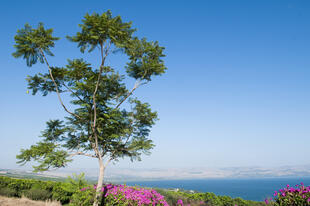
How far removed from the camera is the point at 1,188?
1355 centimetres

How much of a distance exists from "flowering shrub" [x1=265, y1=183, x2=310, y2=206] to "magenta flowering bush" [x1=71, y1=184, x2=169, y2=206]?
493 cm

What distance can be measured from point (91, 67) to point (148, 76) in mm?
3617

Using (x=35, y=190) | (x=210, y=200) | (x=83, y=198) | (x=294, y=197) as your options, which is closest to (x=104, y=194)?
(x=83, y=198)

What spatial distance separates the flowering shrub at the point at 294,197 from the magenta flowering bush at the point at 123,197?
493 cm

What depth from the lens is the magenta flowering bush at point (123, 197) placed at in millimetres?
8152

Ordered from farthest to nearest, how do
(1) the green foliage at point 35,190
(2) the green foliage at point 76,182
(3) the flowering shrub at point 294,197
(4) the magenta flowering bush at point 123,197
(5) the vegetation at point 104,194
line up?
(1) the green foliage at point 35,190 → (2) the green foliage at point 76,182 → (5) the vegetation at point 104,194 → (4) the magenta flowering bush at point 123,197 → (3) the flowering shrub at point 294,197

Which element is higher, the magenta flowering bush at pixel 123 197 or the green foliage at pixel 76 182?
the green foliage at pixel 76 182

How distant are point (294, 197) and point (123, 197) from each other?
6.49m

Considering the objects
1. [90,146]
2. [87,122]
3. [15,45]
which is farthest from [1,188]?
[15,45]

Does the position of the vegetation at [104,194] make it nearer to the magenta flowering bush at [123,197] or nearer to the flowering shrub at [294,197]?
the magenta flowering bush at [123,197]

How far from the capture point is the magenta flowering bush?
26.7 ft

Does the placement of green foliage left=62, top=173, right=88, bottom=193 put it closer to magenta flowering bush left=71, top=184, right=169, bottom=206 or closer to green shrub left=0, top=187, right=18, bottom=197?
magenta flowering bush left=71, top=184, right=169, bottom=206

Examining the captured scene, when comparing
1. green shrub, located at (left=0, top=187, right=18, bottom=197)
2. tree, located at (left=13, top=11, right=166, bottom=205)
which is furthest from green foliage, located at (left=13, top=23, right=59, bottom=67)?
green shrub, located at (left=0, top=187, right=18, bottom=197)

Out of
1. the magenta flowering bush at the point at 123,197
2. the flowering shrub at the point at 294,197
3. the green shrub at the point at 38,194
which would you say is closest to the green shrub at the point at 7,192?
the green shrub at the point at 38,194
